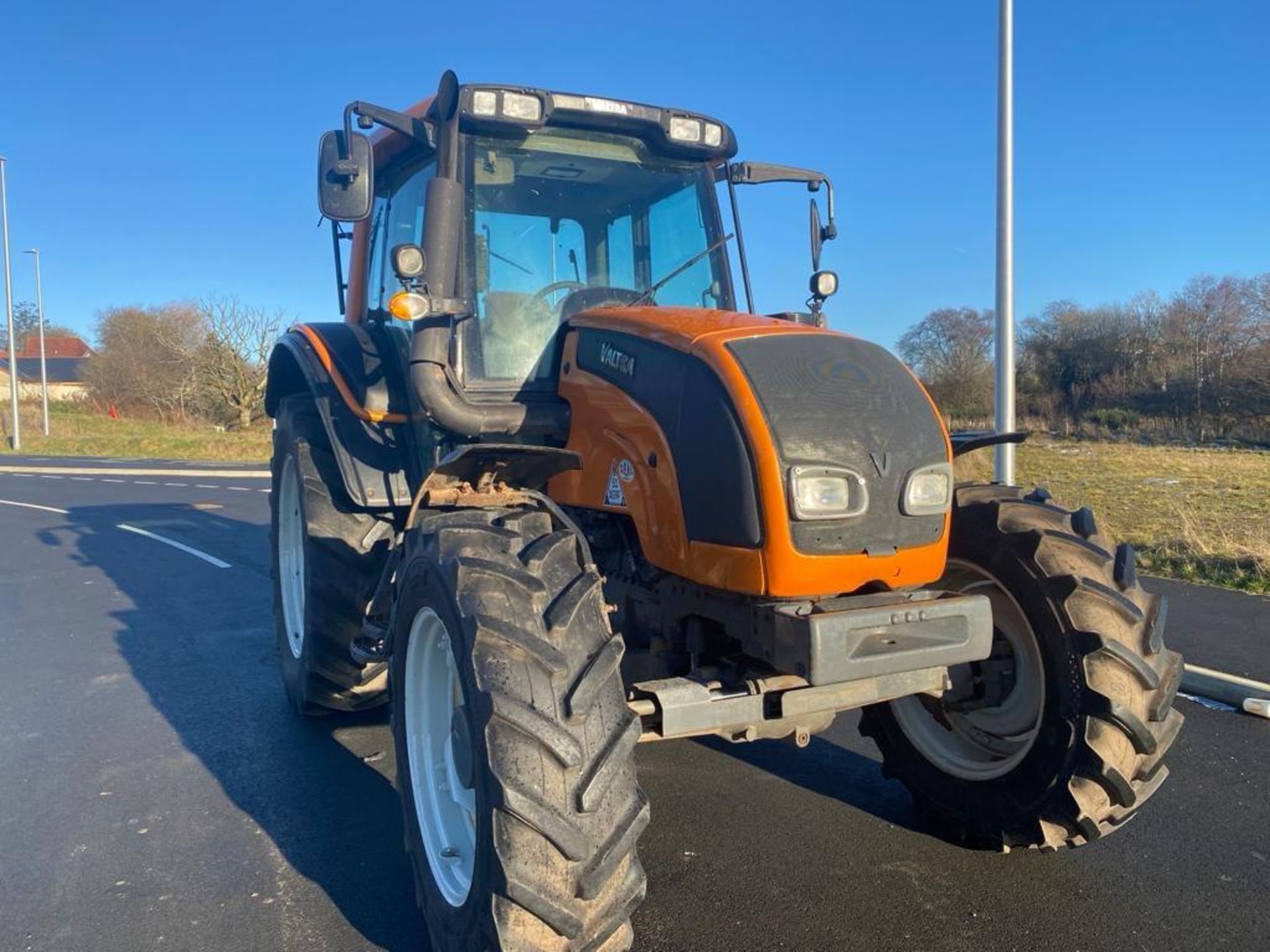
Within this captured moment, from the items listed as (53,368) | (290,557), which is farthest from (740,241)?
(53,368)

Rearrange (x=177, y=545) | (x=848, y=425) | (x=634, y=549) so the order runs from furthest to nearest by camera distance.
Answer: (x=177, y=545)
(x=634, y=549)
(x=848, y=425)

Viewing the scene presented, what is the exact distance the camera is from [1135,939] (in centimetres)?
289

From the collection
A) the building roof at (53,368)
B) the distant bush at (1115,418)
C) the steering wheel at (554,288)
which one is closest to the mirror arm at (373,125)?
the steering wheel at (554,288)

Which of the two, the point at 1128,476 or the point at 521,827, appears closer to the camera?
the point at 521,827

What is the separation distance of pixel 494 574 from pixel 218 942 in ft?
4.91

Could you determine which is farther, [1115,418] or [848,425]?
[1115,418]

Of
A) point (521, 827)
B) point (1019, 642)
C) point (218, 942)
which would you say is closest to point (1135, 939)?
point (1019, 642)

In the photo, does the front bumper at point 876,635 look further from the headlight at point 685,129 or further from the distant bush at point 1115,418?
the distant bush at point 1115,418

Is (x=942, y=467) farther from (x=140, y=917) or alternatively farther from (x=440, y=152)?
(x=140, y=917)

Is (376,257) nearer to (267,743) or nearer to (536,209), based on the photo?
(536,209)

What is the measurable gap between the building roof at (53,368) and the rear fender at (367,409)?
7293cm

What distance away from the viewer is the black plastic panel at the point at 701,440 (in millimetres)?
2752

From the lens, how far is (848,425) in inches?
112

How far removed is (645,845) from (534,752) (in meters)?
1.37
